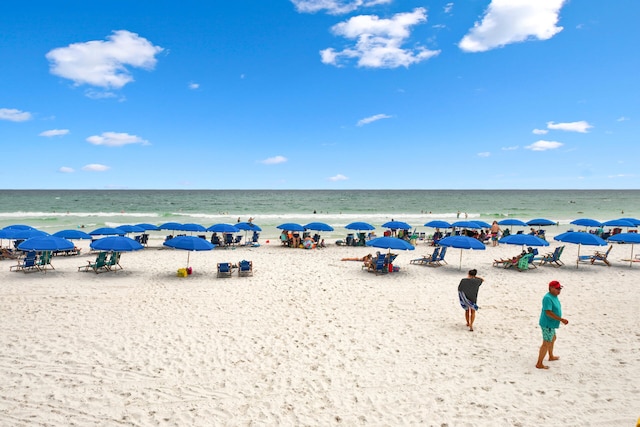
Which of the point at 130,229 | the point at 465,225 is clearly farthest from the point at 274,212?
the point at 465,225

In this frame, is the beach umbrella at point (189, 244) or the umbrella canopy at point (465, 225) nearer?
the beach umbrella at point (189, 244)

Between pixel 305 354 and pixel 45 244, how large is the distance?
10245 mm

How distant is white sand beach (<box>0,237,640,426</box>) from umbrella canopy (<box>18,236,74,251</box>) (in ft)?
3.61

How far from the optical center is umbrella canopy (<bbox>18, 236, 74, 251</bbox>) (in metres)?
11.7

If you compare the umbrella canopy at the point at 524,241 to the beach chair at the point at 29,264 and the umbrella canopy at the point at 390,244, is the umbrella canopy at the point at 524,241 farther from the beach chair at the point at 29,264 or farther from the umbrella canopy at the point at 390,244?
the beach chair at the point at 29,264

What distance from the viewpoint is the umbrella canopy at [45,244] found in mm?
11695

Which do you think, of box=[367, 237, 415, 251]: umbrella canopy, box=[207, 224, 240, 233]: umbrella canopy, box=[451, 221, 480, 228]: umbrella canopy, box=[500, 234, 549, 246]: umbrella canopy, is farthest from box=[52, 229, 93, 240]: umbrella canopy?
box=[451, 221, 480, 228]: umbrella canopy

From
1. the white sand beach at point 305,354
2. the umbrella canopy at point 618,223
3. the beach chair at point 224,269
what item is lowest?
the white sand beach at point 305,354

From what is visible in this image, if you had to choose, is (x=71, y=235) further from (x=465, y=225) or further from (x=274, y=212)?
(x=274, y=212)

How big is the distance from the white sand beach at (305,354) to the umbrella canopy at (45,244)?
1100 millimetres

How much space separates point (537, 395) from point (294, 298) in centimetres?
642

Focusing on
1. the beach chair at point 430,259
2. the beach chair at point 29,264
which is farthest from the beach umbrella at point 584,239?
the beach chair at point 29,264

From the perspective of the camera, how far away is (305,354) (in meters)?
6.83

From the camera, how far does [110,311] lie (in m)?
9.03
